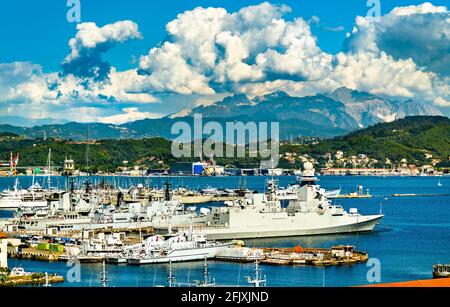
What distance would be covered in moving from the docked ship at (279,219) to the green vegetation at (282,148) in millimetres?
55827

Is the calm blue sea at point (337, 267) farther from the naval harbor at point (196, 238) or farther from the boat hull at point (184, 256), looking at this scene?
the boat hull at point (184, 256)

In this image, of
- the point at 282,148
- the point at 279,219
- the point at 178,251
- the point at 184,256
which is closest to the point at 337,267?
the point at 184,256

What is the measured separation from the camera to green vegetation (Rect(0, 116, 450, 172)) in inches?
3408

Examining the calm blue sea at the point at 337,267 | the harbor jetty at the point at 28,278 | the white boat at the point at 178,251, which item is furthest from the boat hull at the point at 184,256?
the harbor jetty at the point at 28,278

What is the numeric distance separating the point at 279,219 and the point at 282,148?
76.7 meters

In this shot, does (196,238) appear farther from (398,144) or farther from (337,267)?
(398,144)

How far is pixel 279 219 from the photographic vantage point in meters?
26.2

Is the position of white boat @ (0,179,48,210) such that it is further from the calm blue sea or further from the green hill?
the green hill

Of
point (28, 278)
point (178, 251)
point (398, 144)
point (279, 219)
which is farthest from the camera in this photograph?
point (398, 144)

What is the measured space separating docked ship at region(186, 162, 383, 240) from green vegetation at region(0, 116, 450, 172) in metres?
55.8

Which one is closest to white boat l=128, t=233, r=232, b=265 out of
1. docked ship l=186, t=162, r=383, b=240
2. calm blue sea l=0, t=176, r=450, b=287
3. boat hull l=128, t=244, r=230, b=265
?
boat hull l=128, t=244, r=230, b=265
